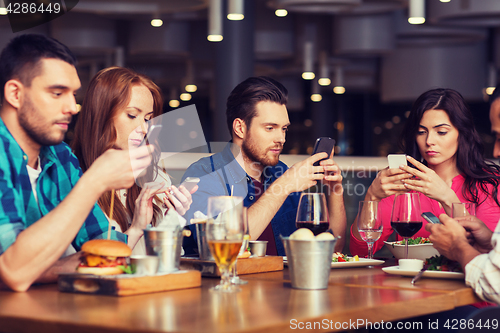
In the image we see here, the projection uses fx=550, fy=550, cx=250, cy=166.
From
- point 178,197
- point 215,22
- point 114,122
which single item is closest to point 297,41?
point 215,22

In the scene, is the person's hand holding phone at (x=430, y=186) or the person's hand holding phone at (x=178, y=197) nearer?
the person's hand holding phone at (x=178, y=197)

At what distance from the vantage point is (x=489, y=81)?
32.0ft

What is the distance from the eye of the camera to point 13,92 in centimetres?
164

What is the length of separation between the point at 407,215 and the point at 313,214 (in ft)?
1.30

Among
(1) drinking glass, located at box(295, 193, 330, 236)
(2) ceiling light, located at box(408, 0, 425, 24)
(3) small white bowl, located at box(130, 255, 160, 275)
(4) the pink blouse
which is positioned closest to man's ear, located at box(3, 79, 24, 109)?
(3) small white bowl, located at box(130, 255, 160, 275)

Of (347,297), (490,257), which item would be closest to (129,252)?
(347,297)

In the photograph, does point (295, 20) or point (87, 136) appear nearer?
point (87, 136)

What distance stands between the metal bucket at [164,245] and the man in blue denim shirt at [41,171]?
0.16m

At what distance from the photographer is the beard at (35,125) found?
64.7 inches

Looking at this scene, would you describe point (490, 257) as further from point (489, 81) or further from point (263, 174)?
point (489, 81)

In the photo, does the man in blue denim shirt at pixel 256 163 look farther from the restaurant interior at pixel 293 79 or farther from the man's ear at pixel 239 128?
the restaurant interior at pixel 293 79

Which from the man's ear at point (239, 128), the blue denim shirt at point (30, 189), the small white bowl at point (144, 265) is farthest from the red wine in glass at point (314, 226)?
the man's ear at point (239, 128)

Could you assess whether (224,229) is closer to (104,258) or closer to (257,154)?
(104,258)

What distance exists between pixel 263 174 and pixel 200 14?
220 inches
